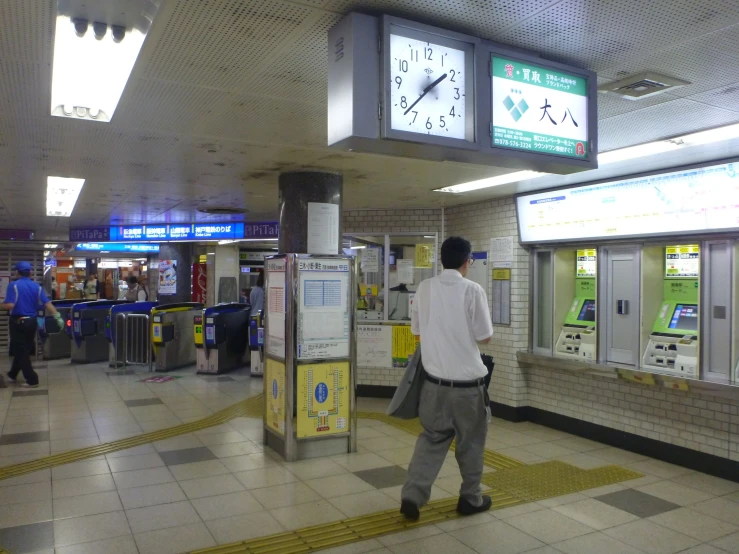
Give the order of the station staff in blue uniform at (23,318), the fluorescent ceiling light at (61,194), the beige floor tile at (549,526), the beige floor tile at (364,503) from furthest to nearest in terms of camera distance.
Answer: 1. the station staff in blue uniform at (23,318)
2. the fluorescent ceiling light at (61,194)
3. the beige floor tile at (364,503)
4. the beige floor tile at (549,526)

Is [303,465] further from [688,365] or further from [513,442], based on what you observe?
[688,365]

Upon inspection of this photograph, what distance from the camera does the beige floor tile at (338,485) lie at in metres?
4.47

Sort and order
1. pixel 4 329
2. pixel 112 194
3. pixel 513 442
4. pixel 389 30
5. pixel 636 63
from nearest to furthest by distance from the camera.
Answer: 1. pixel 389 30
2. pixel 636 63
3. pixel 513 442
4. pixel 112 194
5. pixel 4 329

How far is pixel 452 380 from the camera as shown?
3744 mm

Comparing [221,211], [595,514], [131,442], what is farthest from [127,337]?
[595,514]

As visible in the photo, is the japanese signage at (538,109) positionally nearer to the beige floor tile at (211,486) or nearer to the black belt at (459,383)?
the black belt at (459,383)

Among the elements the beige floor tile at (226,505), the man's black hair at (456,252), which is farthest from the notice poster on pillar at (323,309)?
the man's black hair at (456,252)

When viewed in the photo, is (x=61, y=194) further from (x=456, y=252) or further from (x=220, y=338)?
(x=456, y=252)

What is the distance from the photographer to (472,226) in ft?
25.5

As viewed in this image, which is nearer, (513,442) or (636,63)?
(636,63)

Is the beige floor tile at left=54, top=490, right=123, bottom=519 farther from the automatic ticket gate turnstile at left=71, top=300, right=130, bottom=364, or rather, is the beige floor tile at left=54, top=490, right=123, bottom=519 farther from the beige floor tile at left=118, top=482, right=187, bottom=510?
the automatic ticket gate turnstile at left=71, top=300, right=130, bottom=364

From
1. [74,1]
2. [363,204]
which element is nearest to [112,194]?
[363,204]

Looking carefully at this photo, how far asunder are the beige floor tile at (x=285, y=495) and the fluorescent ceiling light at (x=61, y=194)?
164 inches

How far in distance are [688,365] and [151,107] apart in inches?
189
